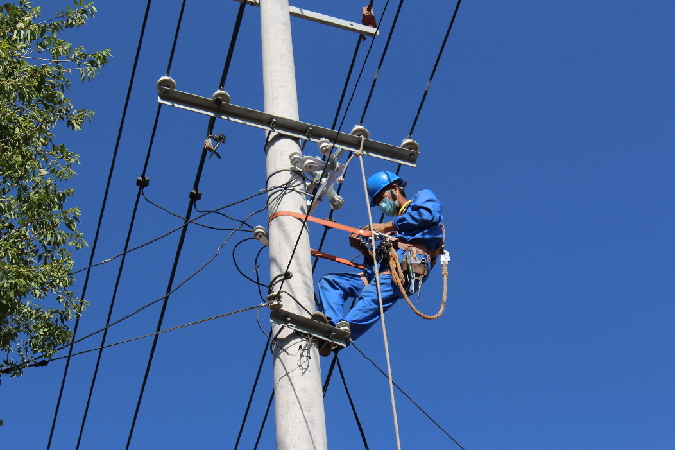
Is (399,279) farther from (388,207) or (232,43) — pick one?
(232,43)

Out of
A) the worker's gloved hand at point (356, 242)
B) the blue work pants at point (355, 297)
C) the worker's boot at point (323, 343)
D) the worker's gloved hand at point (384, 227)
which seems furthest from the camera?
the worker's gloved hand at point (384, 227)

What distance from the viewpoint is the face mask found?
23.7ft

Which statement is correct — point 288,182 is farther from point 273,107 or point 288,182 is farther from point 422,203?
point 422,203

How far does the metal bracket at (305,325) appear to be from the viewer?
16.6 ft

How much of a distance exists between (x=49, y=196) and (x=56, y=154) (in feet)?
2.14

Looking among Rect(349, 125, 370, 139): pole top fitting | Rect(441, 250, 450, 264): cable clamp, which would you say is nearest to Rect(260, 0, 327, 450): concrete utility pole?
Rect(349, 125, 370, 139): pole top fitting

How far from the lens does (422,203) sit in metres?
6.79

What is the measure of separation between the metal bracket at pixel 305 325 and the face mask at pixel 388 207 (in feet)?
7.22

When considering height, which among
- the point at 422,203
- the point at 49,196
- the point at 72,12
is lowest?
the point at 422,203

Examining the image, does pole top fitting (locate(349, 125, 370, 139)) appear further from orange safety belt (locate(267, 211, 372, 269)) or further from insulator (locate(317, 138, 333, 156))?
orange safety belt (locate(267, 211, 372, 269))

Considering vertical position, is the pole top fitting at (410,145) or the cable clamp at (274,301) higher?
the pole top fitting at (410,145)

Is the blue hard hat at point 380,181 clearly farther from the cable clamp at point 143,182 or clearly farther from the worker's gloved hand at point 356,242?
the cable clamp at point 143,182

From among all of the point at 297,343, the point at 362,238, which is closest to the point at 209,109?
the point at 362,238

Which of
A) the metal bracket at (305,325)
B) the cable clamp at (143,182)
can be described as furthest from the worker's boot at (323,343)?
the cable clamp at (143,182)
